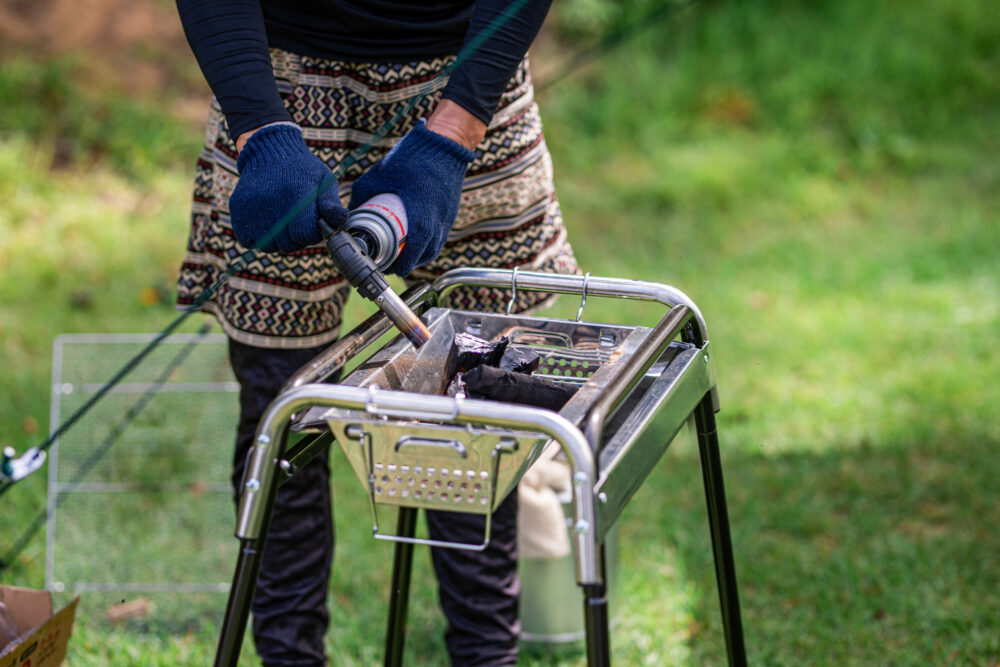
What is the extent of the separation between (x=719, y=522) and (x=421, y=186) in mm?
612

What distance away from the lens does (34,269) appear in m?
4.00

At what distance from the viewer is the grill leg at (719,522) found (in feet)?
4.97

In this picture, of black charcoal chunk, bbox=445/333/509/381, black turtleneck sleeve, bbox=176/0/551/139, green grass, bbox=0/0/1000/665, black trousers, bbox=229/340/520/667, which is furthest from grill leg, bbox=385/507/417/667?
black turtleneck sleeve, bbox=176/0/551/139

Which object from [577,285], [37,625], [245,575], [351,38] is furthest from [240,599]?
[351,38]

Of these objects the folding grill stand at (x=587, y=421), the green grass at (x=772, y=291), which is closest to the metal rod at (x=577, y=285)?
the folding grill stand at (x=587, y=421)

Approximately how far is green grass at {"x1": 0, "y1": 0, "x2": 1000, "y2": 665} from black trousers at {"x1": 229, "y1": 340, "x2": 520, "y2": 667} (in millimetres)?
243

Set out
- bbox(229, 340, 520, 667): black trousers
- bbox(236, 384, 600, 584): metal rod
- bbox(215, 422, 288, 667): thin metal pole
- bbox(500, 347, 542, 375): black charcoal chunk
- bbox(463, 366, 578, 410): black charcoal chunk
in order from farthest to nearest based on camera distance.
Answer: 1. bbox(229, 340, 520, 667): black trousers
2. bbox(500, 347, 542, 375): black charcoal chunk
3. bbox(463, 366, 578, 410): black charcoal chunk
4. bbox(215, 422, 288, 667): thin metal pole
5. bbox(236, 384, 600, 584): metal rod

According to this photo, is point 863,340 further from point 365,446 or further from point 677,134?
point 365,446

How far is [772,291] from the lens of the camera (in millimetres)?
3990

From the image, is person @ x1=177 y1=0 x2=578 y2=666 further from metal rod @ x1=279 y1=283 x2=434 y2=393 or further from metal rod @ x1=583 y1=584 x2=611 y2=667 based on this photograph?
metal rod @ x1=583 y1=584 x2=611 y2=667

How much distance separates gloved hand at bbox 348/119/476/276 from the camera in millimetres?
1378

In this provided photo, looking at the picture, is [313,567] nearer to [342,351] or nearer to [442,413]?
[342,351]

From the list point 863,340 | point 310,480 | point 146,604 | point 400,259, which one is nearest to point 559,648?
point 310,480

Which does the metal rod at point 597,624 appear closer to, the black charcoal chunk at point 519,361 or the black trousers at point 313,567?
the black charcoal chunk at point 519,361
